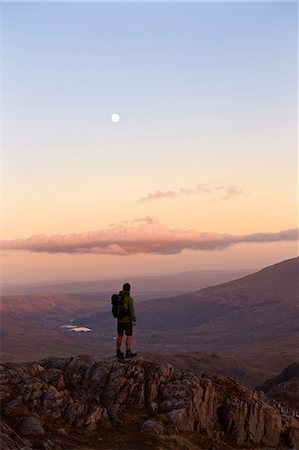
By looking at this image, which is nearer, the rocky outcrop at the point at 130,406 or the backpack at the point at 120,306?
the rocky outcrop at the point at 130,406

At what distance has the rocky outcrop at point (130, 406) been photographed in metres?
22.1

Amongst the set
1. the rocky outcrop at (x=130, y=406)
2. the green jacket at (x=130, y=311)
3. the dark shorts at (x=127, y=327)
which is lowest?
the rocky outcrop at (x=130, y=406)

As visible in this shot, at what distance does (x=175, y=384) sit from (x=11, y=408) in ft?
24.9

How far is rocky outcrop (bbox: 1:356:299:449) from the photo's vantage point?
2209cm

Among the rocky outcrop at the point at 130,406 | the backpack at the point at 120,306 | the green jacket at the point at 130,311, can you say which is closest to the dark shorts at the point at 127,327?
the green jacket at the point at 130,311

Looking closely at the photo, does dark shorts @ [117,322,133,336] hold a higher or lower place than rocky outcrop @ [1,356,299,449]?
higher

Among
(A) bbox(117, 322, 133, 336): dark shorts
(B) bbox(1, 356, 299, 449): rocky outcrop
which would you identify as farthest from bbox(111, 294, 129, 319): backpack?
(B) bbox(1, 356, 299, 449): rocky outcrop

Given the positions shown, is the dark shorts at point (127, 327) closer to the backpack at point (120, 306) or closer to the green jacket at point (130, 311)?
the green jacket at point (130, 311)

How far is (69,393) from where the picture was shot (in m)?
24.3

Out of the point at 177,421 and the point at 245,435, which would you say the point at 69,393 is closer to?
the point at 177,421

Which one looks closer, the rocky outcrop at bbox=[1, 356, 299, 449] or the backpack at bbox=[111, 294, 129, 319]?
the rocky outcrop at bbox=[1, 356, 299, 449]

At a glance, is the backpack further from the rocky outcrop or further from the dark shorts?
the rocky outcrop

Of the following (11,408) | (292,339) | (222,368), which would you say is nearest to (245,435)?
(11,408)

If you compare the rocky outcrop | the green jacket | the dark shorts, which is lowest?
the rocky outcrop
